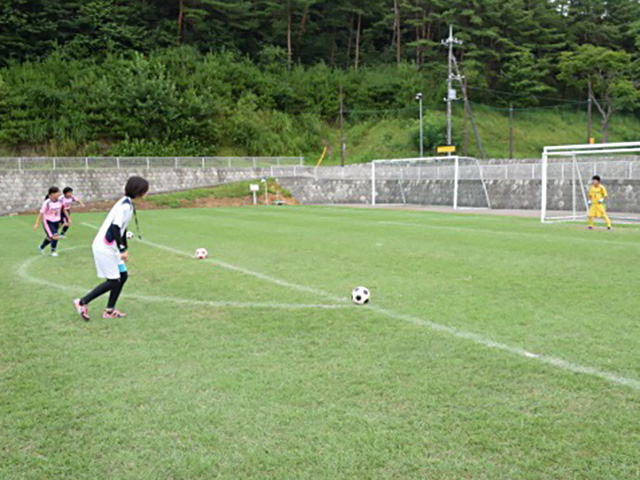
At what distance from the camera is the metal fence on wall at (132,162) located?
33.6 meters

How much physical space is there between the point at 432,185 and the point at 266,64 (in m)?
37.8

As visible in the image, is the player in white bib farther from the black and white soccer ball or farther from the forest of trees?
the forest of trees

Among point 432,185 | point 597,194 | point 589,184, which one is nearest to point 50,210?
point 597,194

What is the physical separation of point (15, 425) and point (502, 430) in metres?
3.34

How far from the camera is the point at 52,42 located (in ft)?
171

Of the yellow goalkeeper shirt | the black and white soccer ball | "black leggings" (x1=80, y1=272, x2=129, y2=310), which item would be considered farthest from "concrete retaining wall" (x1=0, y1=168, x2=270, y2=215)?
the black and white soccer ball

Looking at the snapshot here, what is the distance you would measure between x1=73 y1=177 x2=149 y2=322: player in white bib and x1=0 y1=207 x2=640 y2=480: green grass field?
34 cm

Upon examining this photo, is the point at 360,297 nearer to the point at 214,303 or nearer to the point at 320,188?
the point at 214,303

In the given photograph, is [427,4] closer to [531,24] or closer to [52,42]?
[531,24]

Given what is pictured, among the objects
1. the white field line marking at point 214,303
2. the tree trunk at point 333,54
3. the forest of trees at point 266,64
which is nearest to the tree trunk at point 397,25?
the forest of trees at point 266,64

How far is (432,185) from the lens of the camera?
32312 millimetres

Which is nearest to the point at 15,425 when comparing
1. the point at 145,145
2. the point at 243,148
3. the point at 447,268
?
the point at 447,268

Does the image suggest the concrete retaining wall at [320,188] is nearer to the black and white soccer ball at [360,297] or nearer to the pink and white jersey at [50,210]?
the black and white soccer ball at [360,297]

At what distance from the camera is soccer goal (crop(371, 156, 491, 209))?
29.4 metres
